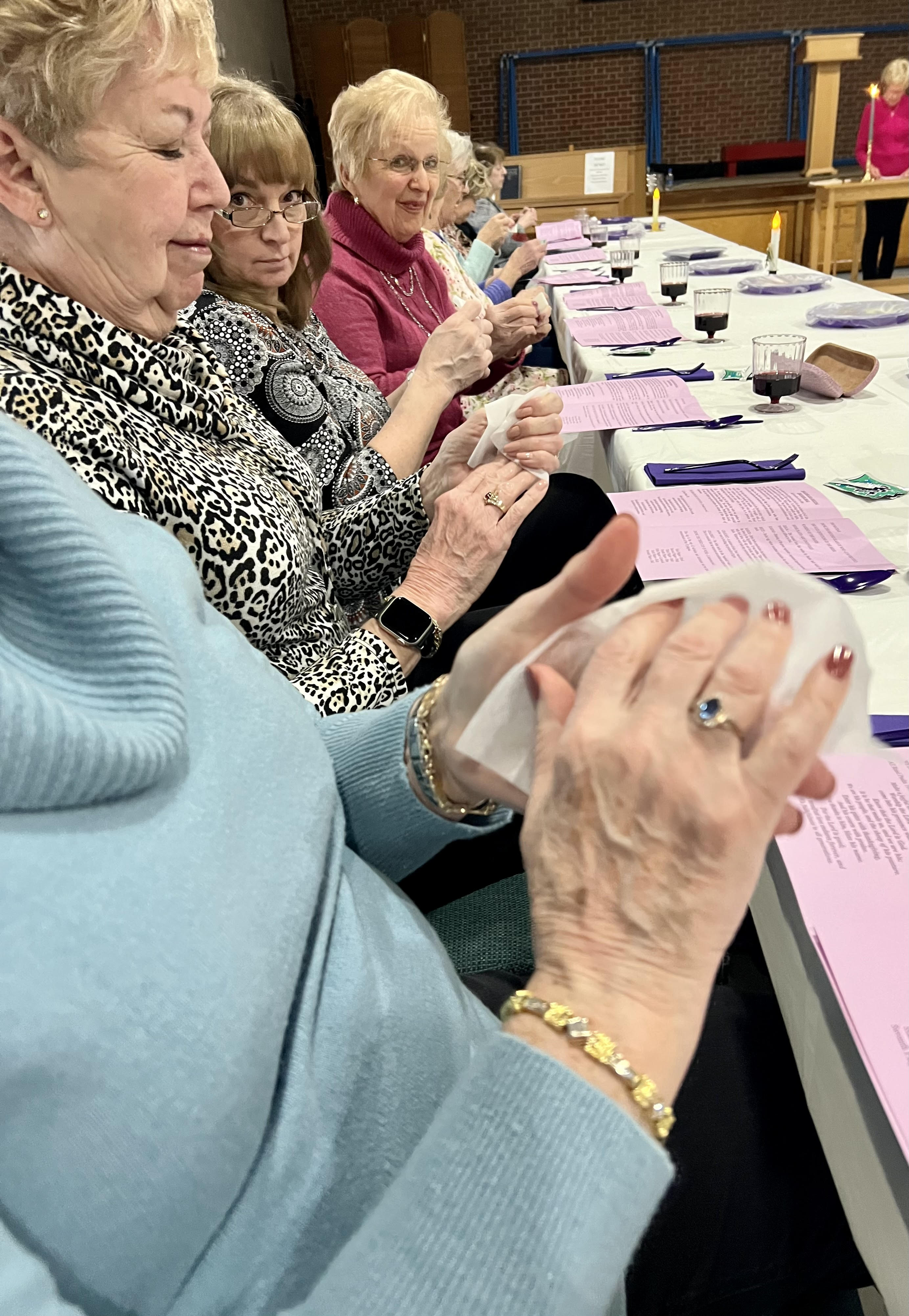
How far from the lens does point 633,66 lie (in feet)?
32.8

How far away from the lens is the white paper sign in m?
6.93

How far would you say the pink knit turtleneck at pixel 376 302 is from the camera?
235 cm

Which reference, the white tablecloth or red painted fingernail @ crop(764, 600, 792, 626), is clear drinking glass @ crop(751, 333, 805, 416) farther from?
red painted fingernail @ crop(764, 600, 792, 626)

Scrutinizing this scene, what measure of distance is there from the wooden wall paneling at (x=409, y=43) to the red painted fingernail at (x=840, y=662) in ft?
35.5

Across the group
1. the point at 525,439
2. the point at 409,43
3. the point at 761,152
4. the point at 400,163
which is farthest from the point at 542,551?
the point at 761,152

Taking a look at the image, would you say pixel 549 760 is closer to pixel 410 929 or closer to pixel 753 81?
pixel 410 929

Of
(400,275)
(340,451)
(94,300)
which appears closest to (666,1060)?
(94,300)

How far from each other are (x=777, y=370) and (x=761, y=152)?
9866 millimetres

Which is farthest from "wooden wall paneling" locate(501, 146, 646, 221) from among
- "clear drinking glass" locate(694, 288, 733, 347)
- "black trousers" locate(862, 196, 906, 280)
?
"clear drinking glass" locate(694, 288, 733, 347)

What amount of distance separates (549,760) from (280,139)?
5.32 feet

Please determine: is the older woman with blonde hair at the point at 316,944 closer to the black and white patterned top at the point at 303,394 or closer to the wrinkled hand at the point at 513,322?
the black and white patterned top at the point at 303,394

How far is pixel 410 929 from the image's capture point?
29.2 inches

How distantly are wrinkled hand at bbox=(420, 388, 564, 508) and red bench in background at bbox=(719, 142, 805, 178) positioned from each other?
9.55 metres

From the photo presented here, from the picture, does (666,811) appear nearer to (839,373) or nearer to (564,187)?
(839,373)
